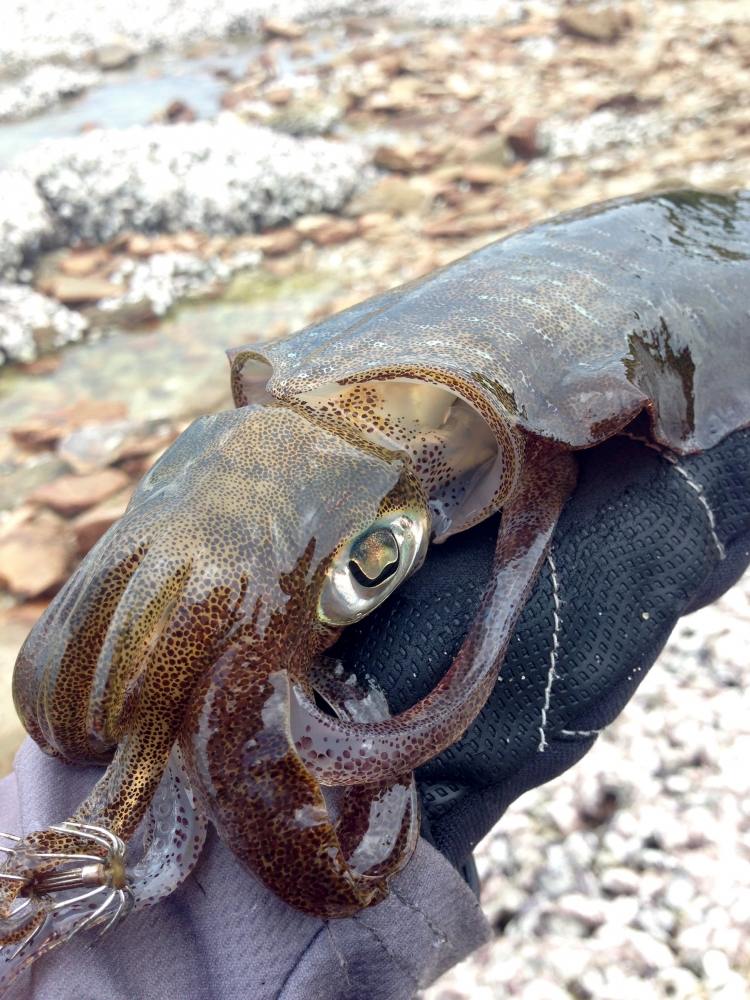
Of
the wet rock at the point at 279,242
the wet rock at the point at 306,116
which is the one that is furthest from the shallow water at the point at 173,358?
the wet rock at the point at 306,116

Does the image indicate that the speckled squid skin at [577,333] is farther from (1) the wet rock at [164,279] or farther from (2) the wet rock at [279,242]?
(2) the wet rock at [279,242]

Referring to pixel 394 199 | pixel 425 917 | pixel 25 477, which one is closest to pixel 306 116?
pixel 394 199

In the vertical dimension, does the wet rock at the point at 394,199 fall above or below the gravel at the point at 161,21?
below

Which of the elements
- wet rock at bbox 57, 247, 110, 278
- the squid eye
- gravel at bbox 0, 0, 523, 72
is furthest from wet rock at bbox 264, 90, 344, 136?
the squid eye

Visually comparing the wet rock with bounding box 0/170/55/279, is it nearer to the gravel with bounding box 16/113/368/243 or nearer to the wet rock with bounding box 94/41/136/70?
the gravel with bounding box 16/113/368/243

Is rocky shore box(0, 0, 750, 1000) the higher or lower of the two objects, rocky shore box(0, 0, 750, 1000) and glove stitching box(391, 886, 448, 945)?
the lower

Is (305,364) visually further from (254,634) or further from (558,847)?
(558,847)
